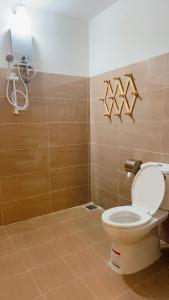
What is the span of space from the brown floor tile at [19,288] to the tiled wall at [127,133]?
119 cm

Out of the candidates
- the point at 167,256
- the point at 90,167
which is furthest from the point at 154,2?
the point at 167,256

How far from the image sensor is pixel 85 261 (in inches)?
71.9

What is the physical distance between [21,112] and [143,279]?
187cm

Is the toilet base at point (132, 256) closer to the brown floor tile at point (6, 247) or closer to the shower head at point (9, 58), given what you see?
the brown floor tile at point (6, 247)

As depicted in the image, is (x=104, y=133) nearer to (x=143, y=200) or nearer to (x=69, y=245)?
(x=143, y=200)

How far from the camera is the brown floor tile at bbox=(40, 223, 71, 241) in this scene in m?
2.21

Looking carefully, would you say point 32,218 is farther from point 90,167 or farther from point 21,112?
point 21,112

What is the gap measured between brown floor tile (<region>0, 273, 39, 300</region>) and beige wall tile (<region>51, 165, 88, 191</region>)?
1.16 m

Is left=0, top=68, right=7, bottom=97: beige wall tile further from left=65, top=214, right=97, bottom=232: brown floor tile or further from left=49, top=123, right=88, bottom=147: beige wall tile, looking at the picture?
left=65, top=214, right=97, bottom=232: brown floor tile

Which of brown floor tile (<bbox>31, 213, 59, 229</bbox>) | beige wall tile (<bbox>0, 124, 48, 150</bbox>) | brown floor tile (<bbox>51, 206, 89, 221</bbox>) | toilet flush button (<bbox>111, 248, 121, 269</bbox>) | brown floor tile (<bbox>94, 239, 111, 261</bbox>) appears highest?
beige wall tile (<bbox>0, 124, 48, 150</bbox>)

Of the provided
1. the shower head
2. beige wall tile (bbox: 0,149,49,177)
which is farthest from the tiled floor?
the shower head

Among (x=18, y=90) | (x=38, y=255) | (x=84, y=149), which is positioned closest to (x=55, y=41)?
(x=18, y=90)

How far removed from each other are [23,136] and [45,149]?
0.30m

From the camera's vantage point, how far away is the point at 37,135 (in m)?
2.49
